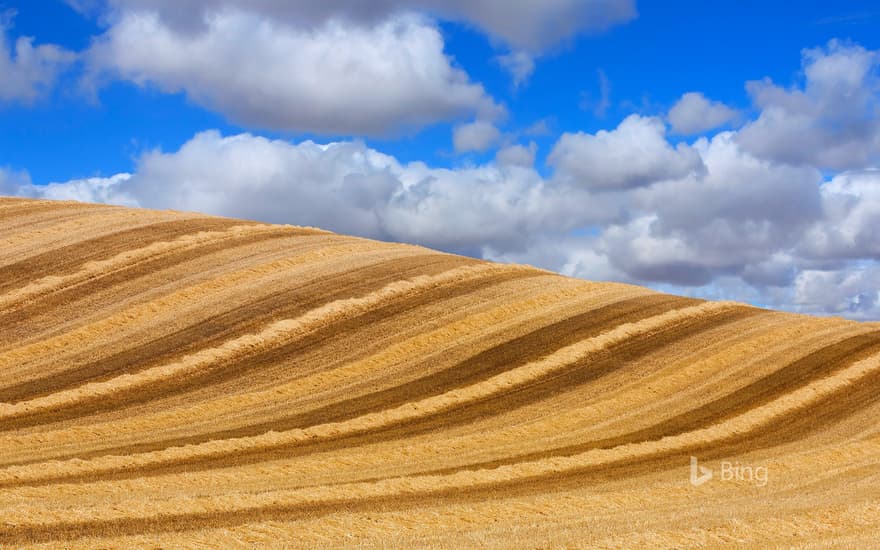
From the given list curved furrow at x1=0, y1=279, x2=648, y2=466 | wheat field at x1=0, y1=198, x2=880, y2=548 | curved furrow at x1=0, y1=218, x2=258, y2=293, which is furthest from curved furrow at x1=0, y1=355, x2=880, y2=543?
curved furrow at x1=0, y1=218, x2=258, y2=293

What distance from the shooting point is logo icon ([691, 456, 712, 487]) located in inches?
858

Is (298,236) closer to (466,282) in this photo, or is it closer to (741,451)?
(466,282)

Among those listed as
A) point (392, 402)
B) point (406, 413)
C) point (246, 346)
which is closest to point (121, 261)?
point (246, 346)

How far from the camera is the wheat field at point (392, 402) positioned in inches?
677

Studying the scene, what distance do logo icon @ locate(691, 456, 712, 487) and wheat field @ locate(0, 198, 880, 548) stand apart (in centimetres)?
31

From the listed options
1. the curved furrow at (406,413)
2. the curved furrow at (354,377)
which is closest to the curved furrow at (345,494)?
the curved furrow at (406,413)

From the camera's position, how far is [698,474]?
2270 centimetres

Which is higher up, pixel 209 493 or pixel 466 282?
pixel 466 282

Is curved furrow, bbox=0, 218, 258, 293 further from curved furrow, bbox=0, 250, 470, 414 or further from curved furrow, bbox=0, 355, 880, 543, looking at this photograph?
curved furrow, bbox=0, 355, 880, 543

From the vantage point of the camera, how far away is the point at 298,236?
173ft

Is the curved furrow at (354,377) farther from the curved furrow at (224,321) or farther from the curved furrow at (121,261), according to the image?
the curved furrow at (121,261)

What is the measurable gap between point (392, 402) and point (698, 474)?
11282 millimetres

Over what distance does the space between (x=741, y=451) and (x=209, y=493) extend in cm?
1590

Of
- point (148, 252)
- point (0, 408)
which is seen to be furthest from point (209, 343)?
point (148, 252)
